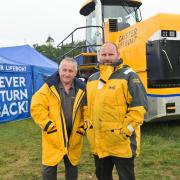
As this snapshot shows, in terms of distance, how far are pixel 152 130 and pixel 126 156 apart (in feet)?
17.6

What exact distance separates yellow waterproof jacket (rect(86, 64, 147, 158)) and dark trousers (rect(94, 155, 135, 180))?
3.1 inches

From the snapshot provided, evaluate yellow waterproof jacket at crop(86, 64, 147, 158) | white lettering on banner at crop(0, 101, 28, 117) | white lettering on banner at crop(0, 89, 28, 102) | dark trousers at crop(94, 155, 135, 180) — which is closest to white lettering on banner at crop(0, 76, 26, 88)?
white lettering on banner at crop(0, 89, 28, 102)

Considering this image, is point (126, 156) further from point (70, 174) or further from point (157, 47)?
point (157, 47)

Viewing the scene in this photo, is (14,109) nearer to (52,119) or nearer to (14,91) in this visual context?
(14,91)

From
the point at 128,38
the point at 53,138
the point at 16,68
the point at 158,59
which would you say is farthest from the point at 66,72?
the point at 16,68

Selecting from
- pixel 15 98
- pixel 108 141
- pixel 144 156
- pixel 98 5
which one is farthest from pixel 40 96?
pixel 15 98

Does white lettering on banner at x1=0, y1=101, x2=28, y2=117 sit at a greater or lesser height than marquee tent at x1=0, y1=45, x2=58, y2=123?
lesser

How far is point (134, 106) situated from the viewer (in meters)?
3.56

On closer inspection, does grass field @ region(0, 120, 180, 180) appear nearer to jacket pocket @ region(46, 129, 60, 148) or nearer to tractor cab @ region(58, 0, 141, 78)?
jacket pocket @ region(46, 129, 60, 148)

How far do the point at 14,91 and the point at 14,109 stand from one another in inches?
24.3

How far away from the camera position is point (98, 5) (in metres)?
9.58

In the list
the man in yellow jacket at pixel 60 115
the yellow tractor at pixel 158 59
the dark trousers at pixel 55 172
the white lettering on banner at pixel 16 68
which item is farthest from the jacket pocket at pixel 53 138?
the white lettering on banner at pixel 16 68

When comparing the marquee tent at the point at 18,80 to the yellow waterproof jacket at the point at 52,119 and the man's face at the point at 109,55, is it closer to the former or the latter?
the yellow waterproof jacket at the point at 52,119

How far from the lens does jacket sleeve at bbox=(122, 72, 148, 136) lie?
3527 mm
